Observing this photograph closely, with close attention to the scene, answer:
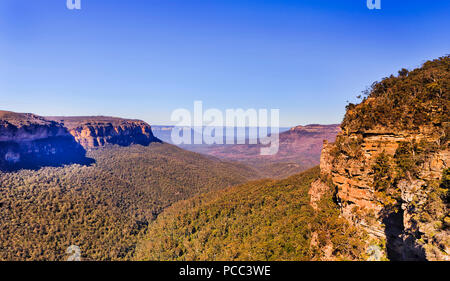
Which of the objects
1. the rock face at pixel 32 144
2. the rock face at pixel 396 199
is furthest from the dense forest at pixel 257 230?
the rock face at pixel 32 144

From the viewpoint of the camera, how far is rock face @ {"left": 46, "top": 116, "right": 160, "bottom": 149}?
107312 millimetres

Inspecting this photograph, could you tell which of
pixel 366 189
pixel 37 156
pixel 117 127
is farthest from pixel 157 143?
pixel 366 189

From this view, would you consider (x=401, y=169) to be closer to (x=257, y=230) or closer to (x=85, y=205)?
(x=257, y=230)

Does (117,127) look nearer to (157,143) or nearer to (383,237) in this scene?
(157,143)

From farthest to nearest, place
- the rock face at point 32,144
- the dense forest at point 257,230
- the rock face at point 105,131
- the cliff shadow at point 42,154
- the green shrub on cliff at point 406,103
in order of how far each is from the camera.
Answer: the rock face at point 105,131 < the rock face at point 32,144 < the cliff shadow at point 42,154 < the dense forest at point 257,230 < the green shrub on cliff at point 406,103

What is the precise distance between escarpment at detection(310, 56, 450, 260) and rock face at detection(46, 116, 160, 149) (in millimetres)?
121664

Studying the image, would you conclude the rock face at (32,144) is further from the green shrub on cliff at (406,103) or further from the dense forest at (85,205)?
the green shrub on cliff at (406,103)

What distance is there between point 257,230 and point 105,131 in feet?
370

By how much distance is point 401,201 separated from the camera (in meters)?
12.0

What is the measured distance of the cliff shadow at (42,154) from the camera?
62.6 meters

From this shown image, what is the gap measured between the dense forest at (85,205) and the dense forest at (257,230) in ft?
23.5

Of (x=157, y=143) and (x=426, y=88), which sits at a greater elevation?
(x=426, y=88)

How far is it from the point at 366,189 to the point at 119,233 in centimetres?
5244

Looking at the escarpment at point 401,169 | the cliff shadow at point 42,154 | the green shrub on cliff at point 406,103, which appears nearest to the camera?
the escarpment at point 401,169
